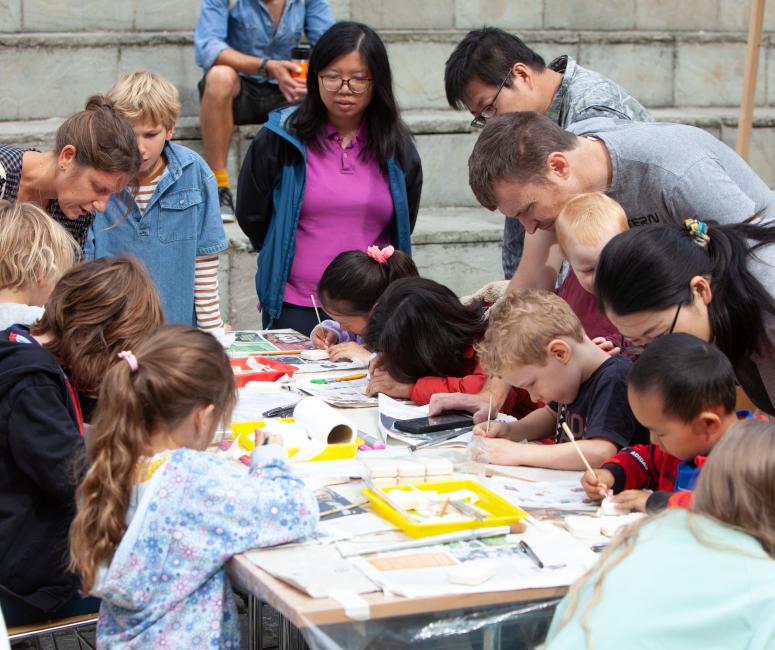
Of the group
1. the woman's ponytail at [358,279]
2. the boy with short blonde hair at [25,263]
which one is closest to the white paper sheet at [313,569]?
the boy with short blonde hair at [25,263]

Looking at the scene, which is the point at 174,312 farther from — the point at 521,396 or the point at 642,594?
the point at 642,594

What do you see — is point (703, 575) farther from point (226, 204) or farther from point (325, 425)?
point (226, 204)

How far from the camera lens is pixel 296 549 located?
2.23 m

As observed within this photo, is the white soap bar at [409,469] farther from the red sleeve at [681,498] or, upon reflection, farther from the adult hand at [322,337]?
the adult hand at [322,337]

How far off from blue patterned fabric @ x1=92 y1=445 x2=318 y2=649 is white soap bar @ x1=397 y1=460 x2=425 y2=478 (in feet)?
1.09

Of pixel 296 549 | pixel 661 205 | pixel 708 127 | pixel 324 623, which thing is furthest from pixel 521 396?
pixel 708 127

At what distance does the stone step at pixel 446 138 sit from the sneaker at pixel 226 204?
26 cm

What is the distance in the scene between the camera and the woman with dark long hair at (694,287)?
250cm

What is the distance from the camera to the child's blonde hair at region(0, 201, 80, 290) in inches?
114

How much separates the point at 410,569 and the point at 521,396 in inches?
54.7

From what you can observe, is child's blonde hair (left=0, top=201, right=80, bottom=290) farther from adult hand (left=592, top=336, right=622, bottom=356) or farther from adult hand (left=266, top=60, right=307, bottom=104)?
adult hand (left=266, top=60, right=307, bottom=104)

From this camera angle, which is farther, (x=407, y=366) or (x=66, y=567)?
(x=407, y=366)

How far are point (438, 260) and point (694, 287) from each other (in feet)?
13.2

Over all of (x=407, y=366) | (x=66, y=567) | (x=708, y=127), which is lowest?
(x=66, y=567)
